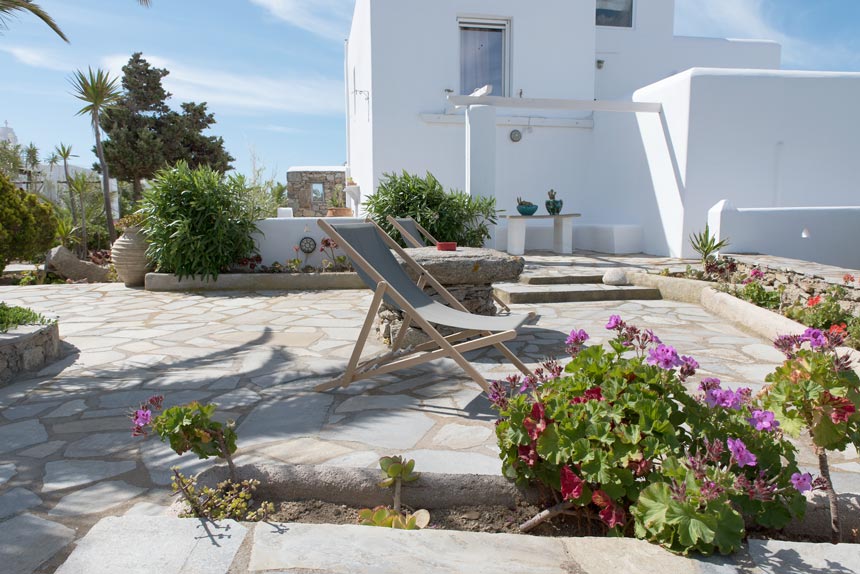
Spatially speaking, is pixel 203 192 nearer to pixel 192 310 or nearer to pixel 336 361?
pixel 192 310

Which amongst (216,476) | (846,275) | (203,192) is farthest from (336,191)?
(216,476)

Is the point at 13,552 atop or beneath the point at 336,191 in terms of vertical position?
beneath

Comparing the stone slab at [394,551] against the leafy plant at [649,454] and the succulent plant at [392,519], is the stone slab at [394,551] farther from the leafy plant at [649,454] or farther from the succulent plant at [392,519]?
the leafy plant at [649,454]

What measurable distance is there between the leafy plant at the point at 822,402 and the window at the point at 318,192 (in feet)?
64.1

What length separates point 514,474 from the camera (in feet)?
7.36

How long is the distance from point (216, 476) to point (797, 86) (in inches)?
398

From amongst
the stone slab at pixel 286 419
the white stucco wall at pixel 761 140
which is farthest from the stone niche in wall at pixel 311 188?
the stone slab at pixel 286 419

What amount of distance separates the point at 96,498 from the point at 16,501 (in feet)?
0.95

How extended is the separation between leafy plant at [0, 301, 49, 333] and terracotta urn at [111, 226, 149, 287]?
12.3 feet

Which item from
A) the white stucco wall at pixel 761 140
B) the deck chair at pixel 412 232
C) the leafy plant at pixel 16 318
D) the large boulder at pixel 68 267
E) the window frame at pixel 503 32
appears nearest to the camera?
the leafy plant at pixel 16 318

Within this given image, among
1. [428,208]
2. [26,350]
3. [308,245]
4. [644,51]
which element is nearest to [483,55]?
[644,51]

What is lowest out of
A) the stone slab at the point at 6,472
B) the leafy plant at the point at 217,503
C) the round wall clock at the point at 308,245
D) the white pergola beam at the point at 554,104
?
the stone slab at the point at 6,472

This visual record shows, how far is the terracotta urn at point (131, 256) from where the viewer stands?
8.25 metres

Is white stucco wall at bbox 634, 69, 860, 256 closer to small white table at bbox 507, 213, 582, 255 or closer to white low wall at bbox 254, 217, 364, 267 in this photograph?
small white table at bbox 507, 213, 582, 255
